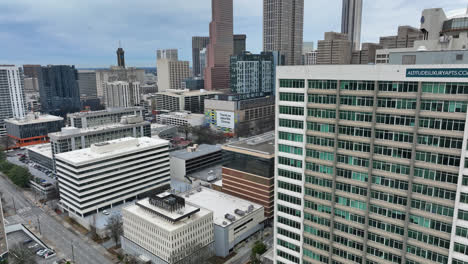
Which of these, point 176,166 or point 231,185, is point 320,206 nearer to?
Result: point 231,185

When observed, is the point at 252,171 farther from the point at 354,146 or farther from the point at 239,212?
the point at 354,146

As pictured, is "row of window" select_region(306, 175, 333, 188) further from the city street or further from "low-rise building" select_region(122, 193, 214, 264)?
the city street

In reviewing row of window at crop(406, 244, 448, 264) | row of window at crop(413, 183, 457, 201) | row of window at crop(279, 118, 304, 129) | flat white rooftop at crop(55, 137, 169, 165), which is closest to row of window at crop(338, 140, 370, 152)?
row of window at crop(279, 118, 304, 129)

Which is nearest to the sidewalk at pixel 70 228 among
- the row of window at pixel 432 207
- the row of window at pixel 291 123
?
the row of window at pixel 291 123

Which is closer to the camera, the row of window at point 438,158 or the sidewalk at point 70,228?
the row of window at point 438,158

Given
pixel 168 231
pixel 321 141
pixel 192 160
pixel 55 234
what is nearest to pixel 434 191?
pixel 321 141

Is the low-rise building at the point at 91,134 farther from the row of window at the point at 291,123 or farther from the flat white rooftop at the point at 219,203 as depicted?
the row of window at the point at 291,123
